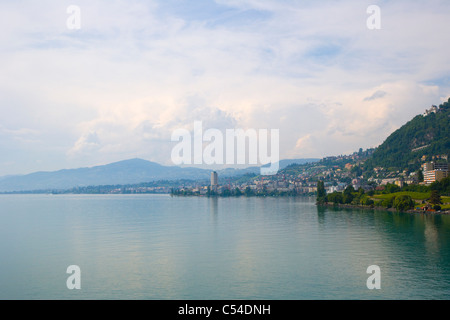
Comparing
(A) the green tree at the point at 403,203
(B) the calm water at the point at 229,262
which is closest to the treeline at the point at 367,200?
(A) the green tree at the point at 403,203

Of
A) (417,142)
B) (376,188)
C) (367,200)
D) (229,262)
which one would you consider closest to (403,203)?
(367,200)

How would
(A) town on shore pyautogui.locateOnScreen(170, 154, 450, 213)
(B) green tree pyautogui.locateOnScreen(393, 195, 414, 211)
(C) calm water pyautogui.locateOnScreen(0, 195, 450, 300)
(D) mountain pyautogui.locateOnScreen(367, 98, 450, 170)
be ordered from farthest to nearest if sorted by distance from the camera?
(D) mountain pyautogui.locateOnScreen(367, 98, 450, 170) → (A) town on shore pyautogui.locateOnScreen(170, 154, 450, 213) → (B) green tree pyautogui.locateOnScreen(393, 195, 414, 211) → (C) calm water pyautogui.locateOnScreen(0, 195, 450, 300)

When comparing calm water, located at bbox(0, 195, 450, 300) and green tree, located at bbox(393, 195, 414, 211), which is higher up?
green tree, located at bbox(393, 195, 414, 211)

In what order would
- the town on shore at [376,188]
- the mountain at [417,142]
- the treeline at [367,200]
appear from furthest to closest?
the mountain at [417,142], the town on shore at [376,188], the treeline at [367,200]

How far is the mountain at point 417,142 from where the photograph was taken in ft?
293

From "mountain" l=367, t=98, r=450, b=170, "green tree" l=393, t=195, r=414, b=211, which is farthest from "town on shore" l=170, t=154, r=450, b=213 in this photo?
"mountain" l=367, t=98, r=450, b=170

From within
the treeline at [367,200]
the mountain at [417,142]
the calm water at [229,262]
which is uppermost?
the mountain at [417,142]

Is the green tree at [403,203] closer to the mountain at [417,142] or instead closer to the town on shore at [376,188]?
the town on shore at [376,188]

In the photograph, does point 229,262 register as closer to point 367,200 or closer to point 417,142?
point 367,200

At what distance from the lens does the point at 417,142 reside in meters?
97.4

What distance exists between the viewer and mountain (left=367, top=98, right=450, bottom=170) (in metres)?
89.2

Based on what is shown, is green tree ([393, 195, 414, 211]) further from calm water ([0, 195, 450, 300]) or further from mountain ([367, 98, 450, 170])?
mountain ([367, 98, 450, 170])
